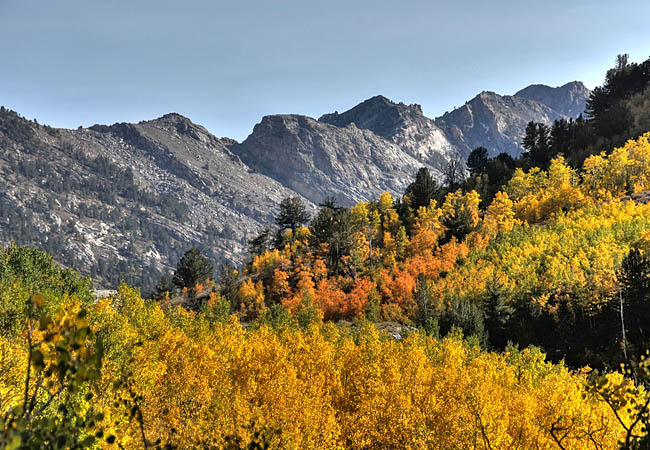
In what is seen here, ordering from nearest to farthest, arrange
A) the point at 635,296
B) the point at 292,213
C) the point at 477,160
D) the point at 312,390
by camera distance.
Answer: the point at 312,390, the point at 635,296, the point at 292,213, the point at 477,160

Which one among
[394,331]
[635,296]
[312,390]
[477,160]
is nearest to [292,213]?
[394,331]

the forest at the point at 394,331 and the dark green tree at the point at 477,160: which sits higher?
the dark green tree at the point at 477,160

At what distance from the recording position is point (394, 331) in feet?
196

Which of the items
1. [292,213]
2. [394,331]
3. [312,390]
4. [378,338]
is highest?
[292,213]

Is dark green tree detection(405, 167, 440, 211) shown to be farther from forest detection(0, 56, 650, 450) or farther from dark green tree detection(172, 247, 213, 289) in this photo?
dark green tree detection(172, 247, 213, 289)

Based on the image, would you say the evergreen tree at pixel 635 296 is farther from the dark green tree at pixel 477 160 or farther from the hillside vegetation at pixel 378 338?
the dark green tree at pixel 477 160

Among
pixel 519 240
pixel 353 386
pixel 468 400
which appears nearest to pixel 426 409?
pixel 468 400

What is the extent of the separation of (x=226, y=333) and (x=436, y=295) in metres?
40.7

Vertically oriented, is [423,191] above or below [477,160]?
below

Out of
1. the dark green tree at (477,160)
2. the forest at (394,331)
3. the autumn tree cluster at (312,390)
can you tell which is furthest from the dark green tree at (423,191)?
the autumn tree cluster at (312,390)

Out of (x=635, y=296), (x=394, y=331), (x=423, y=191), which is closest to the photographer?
(x=635, y=296)

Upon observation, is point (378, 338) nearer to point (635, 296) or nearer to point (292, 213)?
point (635, 296)

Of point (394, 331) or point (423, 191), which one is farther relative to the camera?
point (423, 191)

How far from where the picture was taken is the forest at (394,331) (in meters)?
9.77
